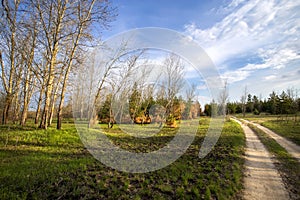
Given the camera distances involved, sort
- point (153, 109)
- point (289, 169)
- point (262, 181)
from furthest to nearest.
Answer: point (153, 109), point (289, 169), point (262, 181)

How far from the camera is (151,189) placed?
4.99 meters

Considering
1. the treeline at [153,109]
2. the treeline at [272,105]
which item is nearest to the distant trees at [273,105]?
the treeline at [272,105]

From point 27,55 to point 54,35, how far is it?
2571 millimetres

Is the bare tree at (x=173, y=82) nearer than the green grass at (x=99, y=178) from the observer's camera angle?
No

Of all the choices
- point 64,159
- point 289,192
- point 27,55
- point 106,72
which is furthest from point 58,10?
point 289,192

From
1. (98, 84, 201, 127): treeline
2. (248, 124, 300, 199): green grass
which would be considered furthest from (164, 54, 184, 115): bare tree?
(248, 124, 300, 199): green grass

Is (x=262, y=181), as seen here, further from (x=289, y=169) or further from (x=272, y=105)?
(x=272, y=105)

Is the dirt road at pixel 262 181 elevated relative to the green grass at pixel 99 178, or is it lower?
lower

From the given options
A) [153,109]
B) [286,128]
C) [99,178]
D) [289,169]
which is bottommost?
[289,169]

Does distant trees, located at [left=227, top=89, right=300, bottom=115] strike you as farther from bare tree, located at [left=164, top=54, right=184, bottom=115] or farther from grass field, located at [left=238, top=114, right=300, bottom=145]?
bare tree, located at [left=164, top=54, right=184, bottom=115]

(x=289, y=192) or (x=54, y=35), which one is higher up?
(x=54, y=35)

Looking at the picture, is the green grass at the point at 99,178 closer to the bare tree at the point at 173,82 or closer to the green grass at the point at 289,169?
the green grass at the point at 289,169

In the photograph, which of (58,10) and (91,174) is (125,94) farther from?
(91,174)

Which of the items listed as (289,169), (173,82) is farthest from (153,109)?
(289,169)
